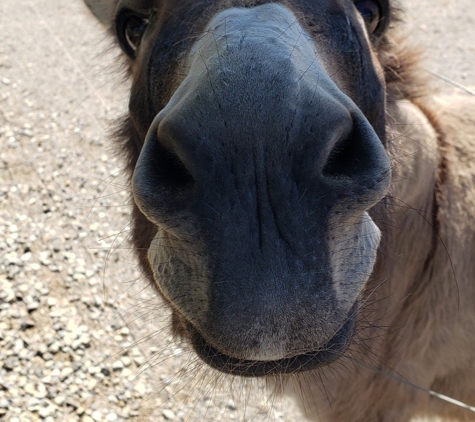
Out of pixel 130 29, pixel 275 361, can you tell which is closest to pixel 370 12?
pixel 130 29

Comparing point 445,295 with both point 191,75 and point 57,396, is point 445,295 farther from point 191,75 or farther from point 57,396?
point 57,396

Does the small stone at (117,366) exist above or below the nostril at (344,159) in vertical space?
below

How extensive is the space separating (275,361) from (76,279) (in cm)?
309

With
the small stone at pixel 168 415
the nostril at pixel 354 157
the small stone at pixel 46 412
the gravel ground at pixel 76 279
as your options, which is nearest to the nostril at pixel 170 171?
the nostril at pixel 354 157

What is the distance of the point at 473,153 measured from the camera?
2529 millimetres

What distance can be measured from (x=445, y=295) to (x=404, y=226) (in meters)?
0.41

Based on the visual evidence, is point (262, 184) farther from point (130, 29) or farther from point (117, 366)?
point (117, 366)

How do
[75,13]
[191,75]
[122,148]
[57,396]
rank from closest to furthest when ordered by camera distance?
[191,75], [122,148], [57,396], [75,13]

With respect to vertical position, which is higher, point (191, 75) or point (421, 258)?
point (191, 75)

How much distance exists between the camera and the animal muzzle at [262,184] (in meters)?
1.23

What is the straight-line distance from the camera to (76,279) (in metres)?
4.17

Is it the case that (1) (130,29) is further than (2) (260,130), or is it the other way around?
(1) (130,29)

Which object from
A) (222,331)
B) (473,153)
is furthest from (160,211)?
(473,153)

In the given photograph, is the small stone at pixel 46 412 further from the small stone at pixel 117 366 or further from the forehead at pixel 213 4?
the forehead at pixel 213 4
